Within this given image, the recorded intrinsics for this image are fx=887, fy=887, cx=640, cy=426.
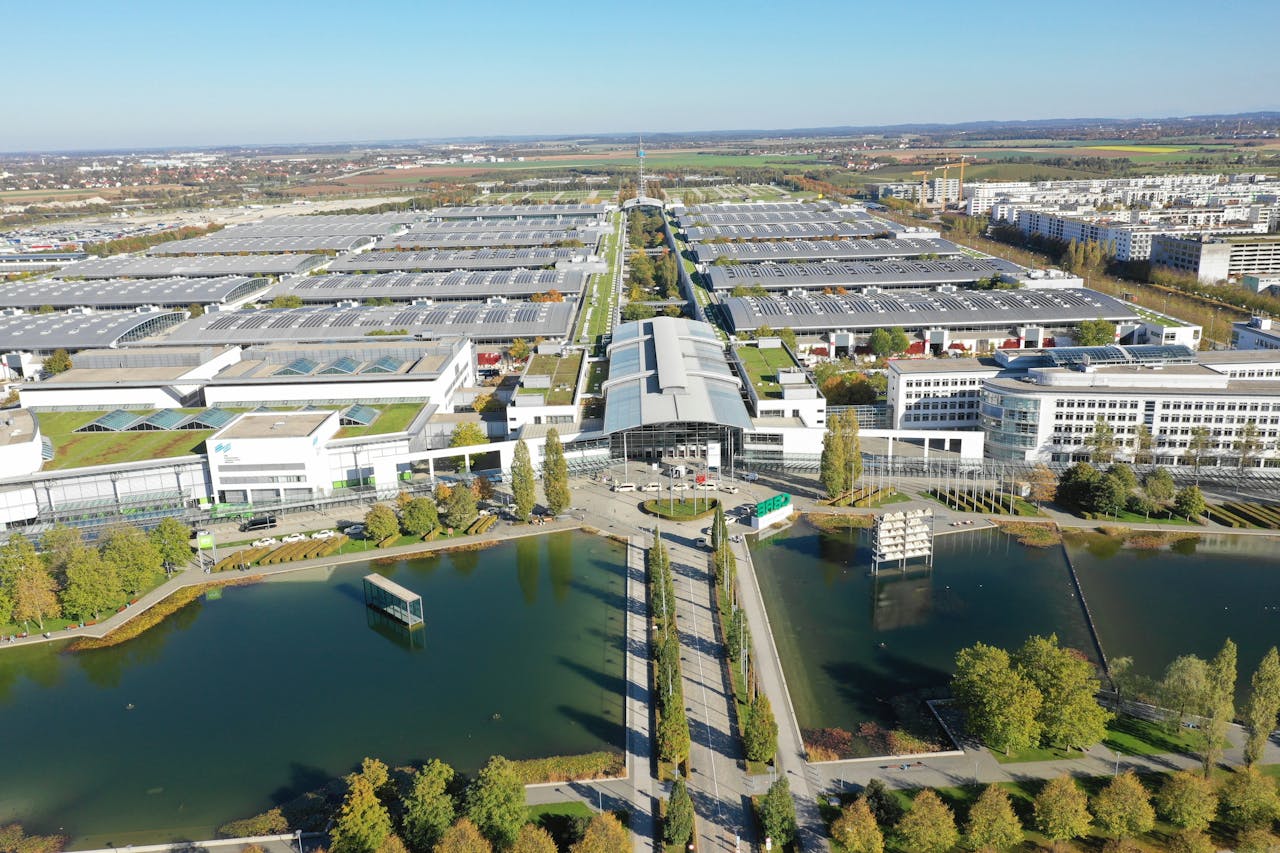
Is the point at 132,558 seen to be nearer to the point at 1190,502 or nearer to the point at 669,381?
the point at 669,381

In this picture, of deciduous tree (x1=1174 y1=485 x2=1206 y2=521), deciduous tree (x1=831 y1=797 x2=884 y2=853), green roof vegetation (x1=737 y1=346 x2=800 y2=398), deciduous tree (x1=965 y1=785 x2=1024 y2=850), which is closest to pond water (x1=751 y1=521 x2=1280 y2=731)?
deciduous tree (x1=1174 y1=485 x2=1206 y2=521)

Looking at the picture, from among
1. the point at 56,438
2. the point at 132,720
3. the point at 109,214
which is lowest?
the point at 132,720

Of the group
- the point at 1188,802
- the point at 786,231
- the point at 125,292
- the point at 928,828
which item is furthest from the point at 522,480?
the point at 786,231

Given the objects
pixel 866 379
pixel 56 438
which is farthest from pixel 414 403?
pixel 866 379

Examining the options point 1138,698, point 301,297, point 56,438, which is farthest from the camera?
point 301,297

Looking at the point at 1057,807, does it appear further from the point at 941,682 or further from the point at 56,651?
the point at 56,651

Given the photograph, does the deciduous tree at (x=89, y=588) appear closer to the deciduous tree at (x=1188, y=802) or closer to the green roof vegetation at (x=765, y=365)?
the green roof vegetation at (x=765, y=365)

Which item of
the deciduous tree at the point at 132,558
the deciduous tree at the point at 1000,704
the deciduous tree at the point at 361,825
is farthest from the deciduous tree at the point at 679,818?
the deciduous tree at the point at 132,558

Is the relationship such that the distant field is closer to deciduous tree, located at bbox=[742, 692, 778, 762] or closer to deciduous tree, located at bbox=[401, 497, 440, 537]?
deciduous tree, located at bbox=[401, 497, 440, 537]
